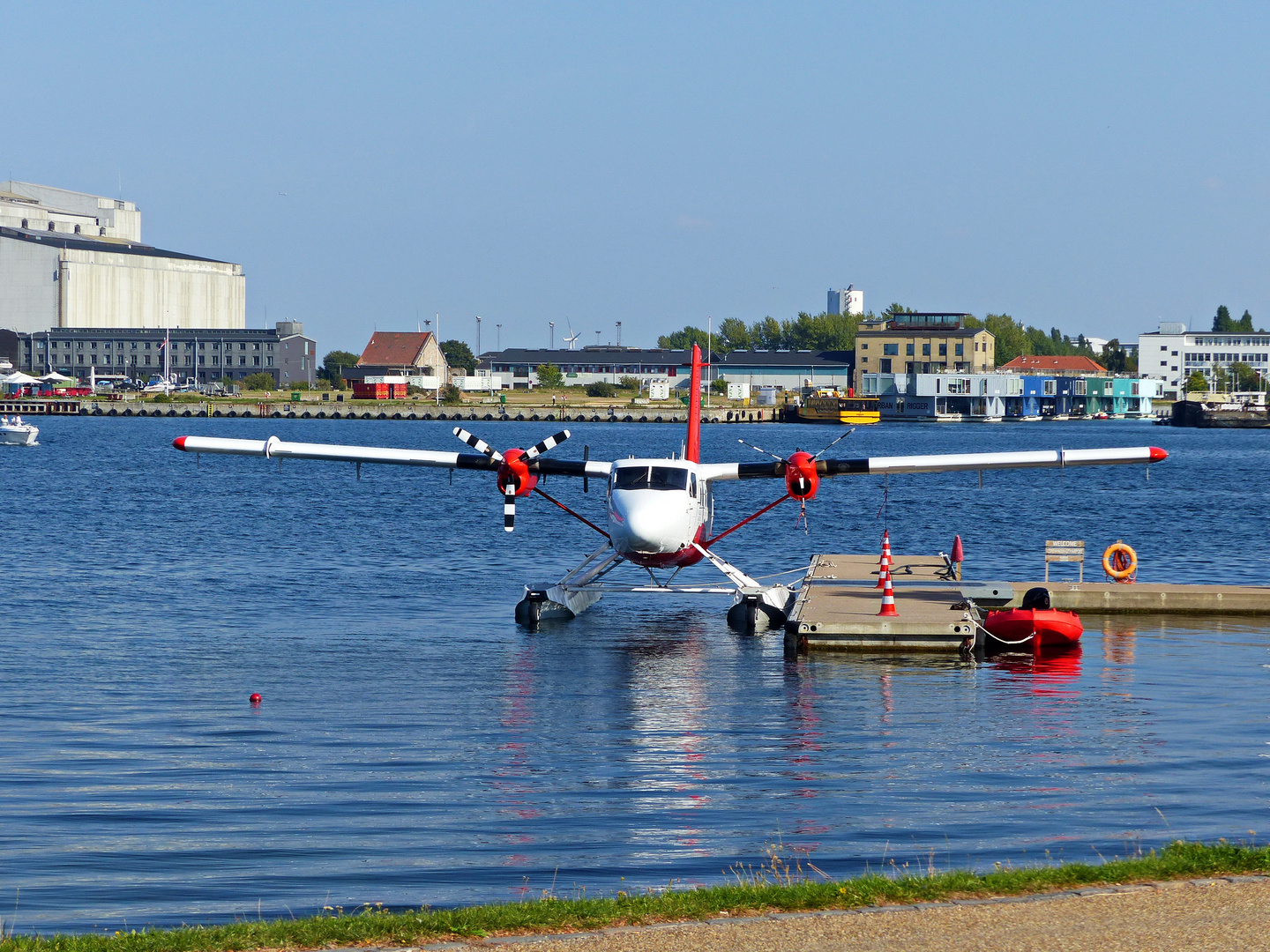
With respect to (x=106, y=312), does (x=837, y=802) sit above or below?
below

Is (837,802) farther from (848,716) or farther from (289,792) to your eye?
(289,792)

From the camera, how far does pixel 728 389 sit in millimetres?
190000

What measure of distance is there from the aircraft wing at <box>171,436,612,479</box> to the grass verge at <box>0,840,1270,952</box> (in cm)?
1810

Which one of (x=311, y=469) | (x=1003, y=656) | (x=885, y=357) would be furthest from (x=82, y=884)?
(x=885, y=357)

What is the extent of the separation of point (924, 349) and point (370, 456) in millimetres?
161551

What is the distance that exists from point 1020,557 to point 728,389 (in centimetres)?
14804

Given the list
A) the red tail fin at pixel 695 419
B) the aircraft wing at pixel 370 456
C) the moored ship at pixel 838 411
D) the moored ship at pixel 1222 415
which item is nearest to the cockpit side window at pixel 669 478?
the aircraft wing at pixel 370 456

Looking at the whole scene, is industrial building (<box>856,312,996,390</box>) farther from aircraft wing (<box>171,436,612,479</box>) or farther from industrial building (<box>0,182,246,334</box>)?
aircraft wing (<box>171,436,612,479</box>)

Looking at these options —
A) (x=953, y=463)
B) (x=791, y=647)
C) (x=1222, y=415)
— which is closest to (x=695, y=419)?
(x=953, y=463)

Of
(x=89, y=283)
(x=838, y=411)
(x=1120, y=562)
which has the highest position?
(x=89, y=283)

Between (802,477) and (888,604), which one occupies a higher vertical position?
(802,477)

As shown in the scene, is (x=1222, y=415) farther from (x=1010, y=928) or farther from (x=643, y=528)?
(x=1010, y=928)

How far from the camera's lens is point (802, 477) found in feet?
91.7

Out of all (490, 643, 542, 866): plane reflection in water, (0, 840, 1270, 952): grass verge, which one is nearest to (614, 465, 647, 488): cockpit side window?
(490, 643, 542, 866): plane reflection in water
